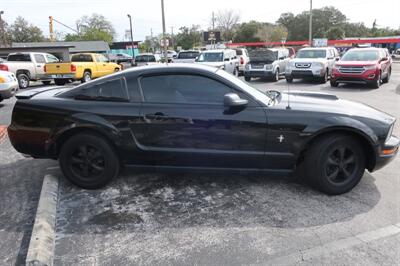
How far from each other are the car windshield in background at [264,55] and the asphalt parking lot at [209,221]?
14314 mm

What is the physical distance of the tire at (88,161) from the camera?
14.2 feet

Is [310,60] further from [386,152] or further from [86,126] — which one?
[86,126]

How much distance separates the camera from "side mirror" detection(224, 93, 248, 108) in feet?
13.1

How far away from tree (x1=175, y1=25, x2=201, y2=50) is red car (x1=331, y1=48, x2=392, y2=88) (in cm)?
6747

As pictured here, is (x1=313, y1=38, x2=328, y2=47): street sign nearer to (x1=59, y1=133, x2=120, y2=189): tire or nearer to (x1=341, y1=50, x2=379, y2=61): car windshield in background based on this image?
(x1=341, y1=50, x2=379, y2=61): car windshield in background

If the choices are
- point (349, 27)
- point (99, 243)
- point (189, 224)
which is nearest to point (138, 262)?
point (99, 243)

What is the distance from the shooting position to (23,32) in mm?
82500

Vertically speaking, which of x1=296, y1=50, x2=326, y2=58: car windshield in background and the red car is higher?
x1=296, y1=50, x2=326, y2=58: car windshield in background

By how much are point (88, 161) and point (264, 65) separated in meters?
15.1

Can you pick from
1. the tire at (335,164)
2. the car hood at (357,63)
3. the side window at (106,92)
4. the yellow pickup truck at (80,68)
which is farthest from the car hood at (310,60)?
the side window at (106,92)

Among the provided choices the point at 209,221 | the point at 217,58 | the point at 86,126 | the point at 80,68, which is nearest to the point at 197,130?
the point at 209,221

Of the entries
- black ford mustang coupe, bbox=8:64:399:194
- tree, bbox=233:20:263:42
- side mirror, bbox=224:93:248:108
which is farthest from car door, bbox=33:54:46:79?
tree, bbox=233:20:263:42

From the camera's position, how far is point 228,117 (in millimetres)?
4086

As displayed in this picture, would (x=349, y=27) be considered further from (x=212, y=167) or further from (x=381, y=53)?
(x=212, y=167)
